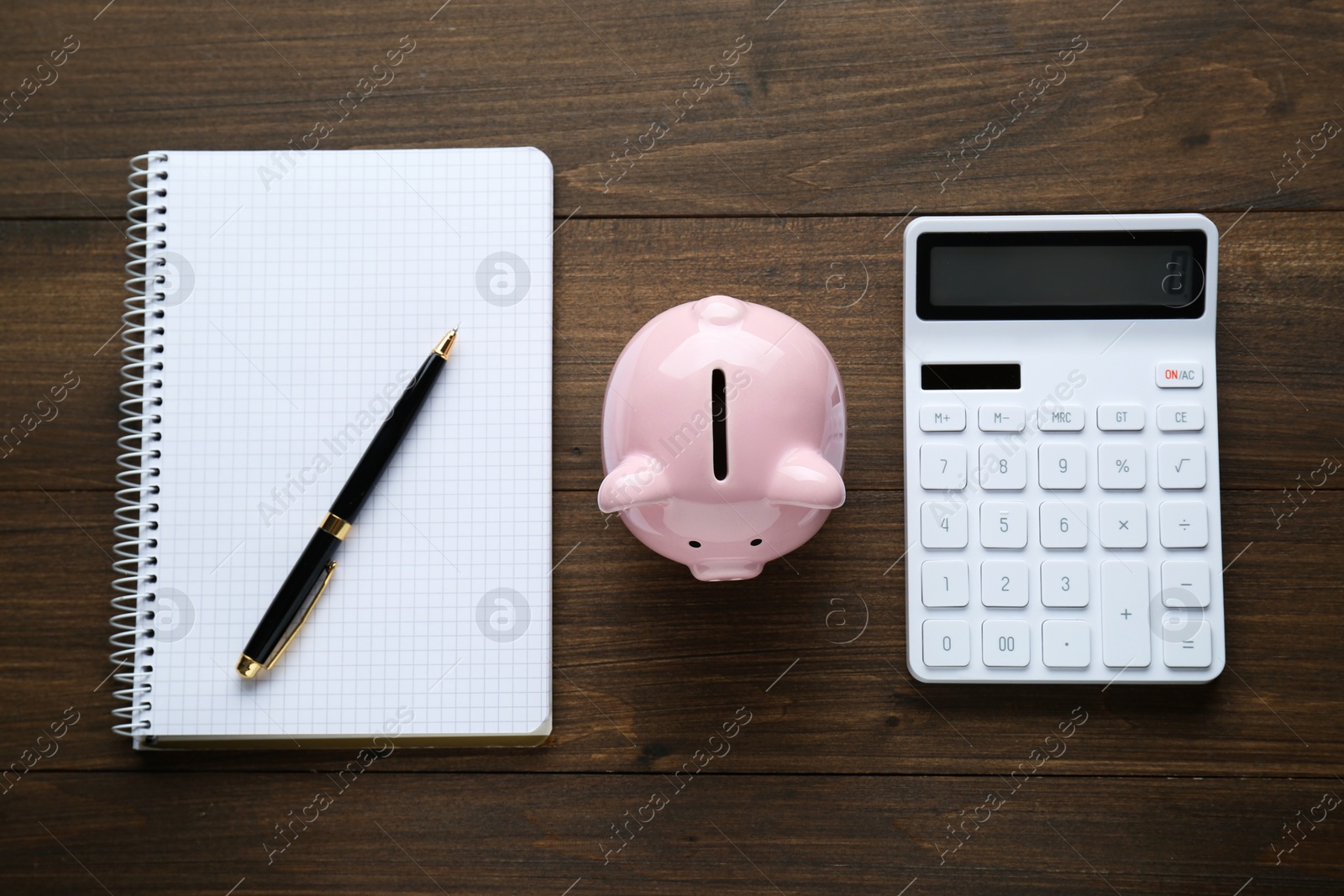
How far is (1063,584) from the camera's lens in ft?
1.89

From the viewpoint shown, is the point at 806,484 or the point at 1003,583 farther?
the point at 1003,583

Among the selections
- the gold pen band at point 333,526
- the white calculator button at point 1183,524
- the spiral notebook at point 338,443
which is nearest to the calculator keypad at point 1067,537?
the white calculator button at point 1183,524

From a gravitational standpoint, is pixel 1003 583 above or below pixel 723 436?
below

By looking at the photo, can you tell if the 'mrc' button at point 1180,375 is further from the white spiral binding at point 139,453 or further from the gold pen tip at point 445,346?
the white spiral binding at point 139,453

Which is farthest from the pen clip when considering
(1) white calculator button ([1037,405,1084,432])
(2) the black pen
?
(1) white calculator button ([1037,405,1084,432])

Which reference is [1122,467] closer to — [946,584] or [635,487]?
[946,584]

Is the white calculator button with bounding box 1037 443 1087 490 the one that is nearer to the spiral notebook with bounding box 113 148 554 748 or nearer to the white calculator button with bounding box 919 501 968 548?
the white calculator button with bounding box 919 501 968 548

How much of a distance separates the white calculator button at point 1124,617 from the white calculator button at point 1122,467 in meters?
0.05

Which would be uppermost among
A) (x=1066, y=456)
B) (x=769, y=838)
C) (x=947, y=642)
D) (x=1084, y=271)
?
(x=1084, y=271)

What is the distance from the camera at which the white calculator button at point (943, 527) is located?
58cm

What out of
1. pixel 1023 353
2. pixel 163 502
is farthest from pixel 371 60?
pixel 1023 353

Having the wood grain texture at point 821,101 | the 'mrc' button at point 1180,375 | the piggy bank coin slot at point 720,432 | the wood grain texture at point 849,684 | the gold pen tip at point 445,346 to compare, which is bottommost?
the wood grain texture at point 849,684

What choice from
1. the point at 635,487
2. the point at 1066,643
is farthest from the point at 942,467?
the point at 635,487

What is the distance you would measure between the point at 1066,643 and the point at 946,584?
9 centimetres
